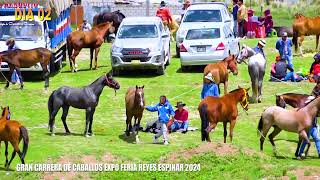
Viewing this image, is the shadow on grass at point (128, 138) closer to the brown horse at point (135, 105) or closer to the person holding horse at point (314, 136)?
the brown horse at point (135, 105)

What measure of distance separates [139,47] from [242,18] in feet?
32.3

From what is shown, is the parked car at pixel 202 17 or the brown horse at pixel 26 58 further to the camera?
the parked car at pixel 202 17

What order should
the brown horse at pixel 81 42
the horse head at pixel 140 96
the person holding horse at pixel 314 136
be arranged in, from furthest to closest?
the brown horse at pixel 81 42, the horse head at pixel 140 96, the person holding horse at pixel 314 136

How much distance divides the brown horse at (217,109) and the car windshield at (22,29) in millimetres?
12292

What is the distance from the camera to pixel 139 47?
29.4 meters

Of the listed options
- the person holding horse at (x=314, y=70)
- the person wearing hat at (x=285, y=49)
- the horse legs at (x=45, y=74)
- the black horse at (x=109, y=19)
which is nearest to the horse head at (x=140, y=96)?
the horse legs at (x=45, y=74)

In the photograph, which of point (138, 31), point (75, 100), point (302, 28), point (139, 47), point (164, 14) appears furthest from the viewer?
point (164, 14)

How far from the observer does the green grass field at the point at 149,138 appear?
16359 mm

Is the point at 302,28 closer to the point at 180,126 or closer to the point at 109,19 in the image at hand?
the point at 109,19

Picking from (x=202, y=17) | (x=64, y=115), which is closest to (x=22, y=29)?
(x=202, y=17)

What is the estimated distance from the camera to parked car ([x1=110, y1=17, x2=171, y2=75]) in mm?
29438

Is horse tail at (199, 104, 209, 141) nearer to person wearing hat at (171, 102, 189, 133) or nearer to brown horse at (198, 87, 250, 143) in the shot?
brown horse at (198, 87, 250, 143)

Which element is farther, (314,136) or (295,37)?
(295,37)

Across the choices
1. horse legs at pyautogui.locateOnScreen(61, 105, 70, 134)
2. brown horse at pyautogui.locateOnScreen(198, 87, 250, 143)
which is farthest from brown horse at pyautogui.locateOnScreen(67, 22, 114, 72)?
brown horse at pyautogui.locateOnScreen(198, 87, 250, 143)
